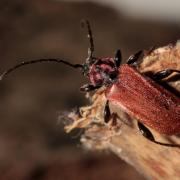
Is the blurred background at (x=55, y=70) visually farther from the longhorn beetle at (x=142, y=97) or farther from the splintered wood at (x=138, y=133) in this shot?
the longhorn beetle at (x=142, y=97)

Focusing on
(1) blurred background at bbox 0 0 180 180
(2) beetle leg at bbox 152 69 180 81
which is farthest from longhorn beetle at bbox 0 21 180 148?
(1) blurred background at bbox 0 0 180 180

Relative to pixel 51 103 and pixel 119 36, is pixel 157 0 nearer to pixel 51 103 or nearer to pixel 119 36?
pixel 119 36

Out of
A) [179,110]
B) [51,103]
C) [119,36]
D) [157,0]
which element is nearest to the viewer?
[179,110]

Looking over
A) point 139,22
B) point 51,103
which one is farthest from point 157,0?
point 51,103

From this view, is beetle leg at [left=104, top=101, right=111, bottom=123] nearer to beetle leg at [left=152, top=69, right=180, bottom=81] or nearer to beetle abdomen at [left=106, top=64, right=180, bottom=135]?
Answer: beetle abdomen at [left=106, top=64, right=180, bottom=135]

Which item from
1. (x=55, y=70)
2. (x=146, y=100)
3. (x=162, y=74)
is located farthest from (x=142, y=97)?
(x=55, y=70)

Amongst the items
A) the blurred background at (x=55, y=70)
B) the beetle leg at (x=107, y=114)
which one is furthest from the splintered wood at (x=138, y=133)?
the blurred background at (x=55, y=70)
